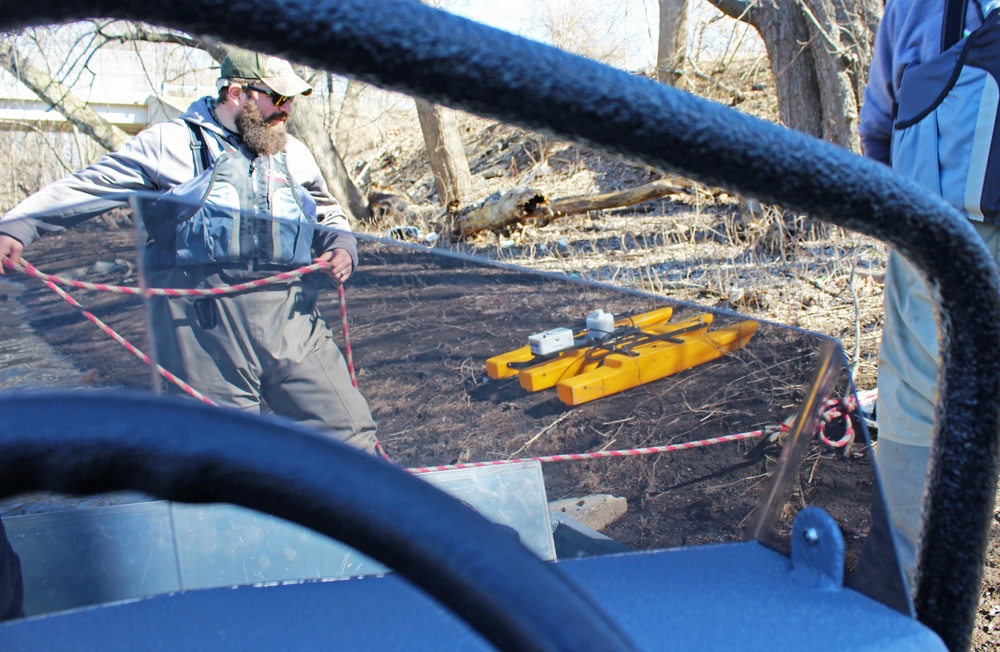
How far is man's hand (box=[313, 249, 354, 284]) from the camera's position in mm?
1080

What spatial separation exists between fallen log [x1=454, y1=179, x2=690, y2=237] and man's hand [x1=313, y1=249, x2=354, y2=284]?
29.3ft

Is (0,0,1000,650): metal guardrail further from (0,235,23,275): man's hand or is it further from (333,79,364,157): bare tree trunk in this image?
(333,79,364,157): bare tree trunk

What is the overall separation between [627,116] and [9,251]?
104cm

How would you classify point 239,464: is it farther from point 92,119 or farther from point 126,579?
point 92,119

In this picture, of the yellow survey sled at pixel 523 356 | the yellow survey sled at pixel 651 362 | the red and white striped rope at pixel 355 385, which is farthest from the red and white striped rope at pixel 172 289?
the yellow survey sled at pixel 651 362

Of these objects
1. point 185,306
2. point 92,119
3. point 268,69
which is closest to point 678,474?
point 185,306

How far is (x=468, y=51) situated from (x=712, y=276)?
22.8ft

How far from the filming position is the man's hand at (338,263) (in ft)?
3.54

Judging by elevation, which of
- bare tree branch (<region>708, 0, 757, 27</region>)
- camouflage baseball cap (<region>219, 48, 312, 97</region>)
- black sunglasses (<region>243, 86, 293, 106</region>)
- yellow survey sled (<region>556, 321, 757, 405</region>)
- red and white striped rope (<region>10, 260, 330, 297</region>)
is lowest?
yellow survey sled (<region>556, 321, 757, 405</region>)

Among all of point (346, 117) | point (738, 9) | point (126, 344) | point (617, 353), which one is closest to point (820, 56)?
point (738, 9)

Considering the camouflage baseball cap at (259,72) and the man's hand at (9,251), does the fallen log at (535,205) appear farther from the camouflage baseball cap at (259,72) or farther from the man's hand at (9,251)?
the man's hand at (9,251)

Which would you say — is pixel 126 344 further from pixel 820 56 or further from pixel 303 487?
pixel 820 56

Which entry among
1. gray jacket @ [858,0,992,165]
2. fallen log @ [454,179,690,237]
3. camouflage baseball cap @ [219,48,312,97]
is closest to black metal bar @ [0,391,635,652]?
gray jacket @ [858,0,992,165]

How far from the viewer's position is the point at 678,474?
1110 mm
